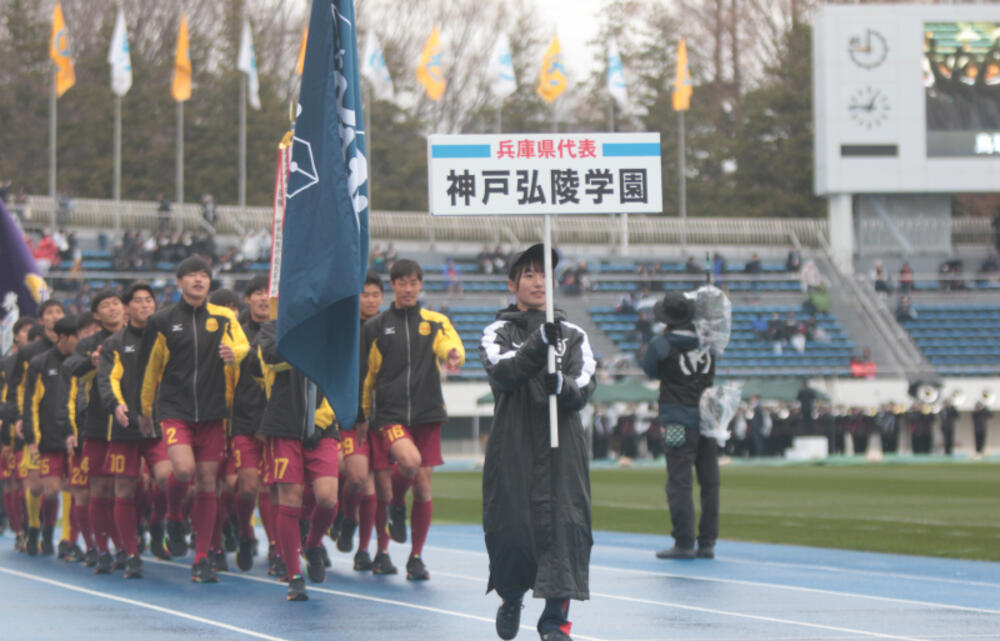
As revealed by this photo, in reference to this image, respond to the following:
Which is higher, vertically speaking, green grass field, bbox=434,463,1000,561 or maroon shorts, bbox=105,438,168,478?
maroon shorts, bbox=105,438,168,478

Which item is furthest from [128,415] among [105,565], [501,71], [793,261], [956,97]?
[793,261]

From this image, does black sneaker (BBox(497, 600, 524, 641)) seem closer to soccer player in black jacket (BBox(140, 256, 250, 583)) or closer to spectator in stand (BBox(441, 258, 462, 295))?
soccer player in black jacket (BBox(140, 256, 250, 583))

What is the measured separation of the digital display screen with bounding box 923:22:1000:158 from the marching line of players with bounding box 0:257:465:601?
4239 cm

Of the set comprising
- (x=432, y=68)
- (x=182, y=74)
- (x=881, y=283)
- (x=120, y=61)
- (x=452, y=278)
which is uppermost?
(x=432, y=68)

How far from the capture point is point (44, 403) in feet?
51.2

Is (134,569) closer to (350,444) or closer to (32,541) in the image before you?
(350,444)

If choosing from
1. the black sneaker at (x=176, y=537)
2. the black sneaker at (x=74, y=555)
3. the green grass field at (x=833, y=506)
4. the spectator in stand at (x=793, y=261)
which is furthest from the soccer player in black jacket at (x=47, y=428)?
the spectator in stand at (x=793, y=261)

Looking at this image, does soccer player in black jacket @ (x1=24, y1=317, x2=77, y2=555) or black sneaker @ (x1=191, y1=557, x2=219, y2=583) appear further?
soccer player in black jacket @ (x1=24, y1=317, x2=77, y2=555)

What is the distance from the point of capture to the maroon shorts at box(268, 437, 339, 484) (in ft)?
37.0

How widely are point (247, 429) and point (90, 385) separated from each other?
1.99 metres

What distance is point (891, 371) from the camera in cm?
4941

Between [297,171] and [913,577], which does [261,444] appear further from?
[913,577]

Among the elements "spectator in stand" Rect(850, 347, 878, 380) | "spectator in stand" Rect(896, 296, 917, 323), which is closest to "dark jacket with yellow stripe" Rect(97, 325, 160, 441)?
"spectator in stand" Rect(850, 347, 878, 380)

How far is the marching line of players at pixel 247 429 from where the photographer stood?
11.4 m
